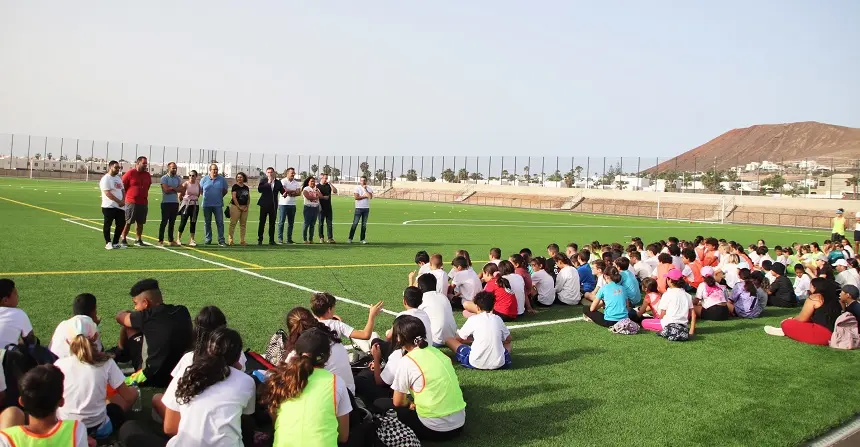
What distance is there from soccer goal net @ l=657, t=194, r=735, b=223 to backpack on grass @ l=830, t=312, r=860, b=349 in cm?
4987

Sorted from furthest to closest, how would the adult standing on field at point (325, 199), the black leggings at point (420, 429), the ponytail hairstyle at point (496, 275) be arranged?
the adult standing on field at point (325, 199) → the ponytail hairstyle at point (496, 275) → the black leggings at point (420, 429)

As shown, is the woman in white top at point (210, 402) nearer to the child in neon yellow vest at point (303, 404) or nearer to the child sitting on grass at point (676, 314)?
the child in neon yellow vest at point (303, 404)

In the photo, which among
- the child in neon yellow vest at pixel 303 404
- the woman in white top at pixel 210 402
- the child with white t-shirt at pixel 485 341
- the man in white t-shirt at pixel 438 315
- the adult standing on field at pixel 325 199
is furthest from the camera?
the adult standing on field at pixel 325 199

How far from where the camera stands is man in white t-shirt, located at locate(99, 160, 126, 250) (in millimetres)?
14125

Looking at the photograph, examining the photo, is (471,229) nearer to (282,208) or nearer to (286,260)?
(282,208)

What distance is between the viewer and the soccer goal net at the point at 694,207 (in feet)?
193

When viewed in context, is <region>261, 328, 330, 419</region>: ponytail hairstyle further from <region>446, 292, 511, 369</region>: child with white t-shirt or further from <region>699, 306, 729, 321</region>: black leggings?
<region>699, 306, 729, 321</region>: black leggings

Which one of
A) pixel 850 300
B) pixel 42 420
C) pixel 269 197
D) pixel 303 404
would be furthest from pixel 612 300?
pixel 269 197

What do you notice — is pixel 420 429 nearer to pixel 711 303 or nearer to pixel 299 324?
pixel 299 324

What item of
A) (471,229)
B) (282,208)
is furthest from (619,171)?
(282,208)

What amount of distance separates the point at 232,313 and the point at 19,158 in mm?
110168

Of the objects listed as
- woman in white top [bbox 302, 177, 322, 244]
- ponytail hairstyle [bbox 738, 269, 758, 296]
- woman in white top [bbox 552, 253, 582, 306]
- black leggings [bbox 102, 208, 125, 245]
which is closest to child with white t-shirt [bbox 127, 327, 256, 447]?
woman in white top [bbox 552, 253, 582, 306]

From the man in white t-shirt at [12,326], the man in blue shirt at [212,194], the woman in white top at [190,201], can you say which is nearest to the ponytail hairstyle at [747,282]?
the man in white t-shirt at [12,326]

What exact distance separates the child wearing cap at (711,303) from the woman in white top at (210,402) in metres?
8.60
